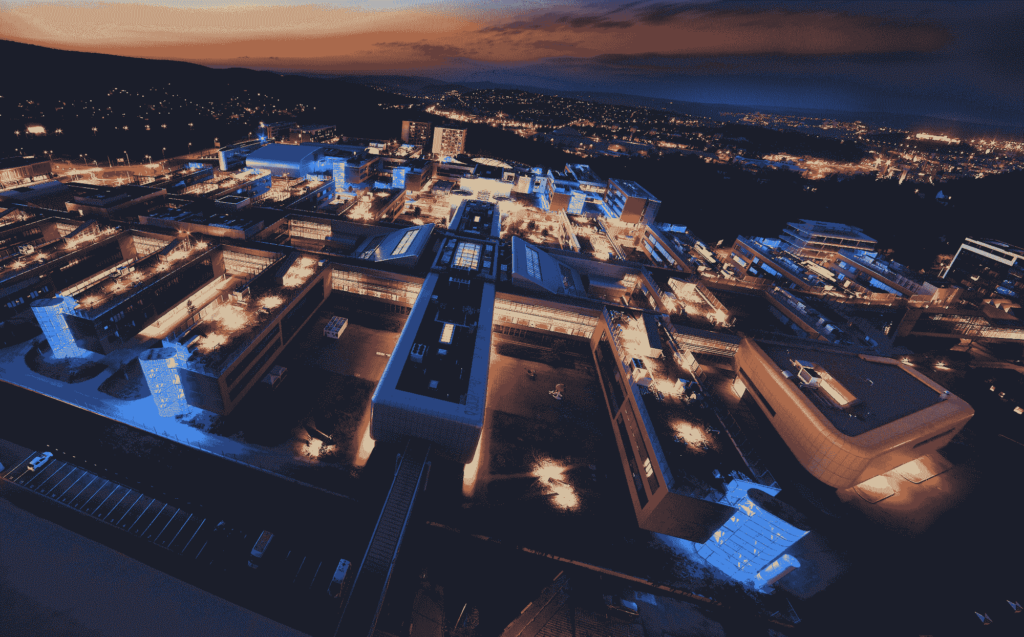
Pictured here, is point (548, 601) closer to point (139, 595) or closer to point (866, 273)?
point (139, 595)

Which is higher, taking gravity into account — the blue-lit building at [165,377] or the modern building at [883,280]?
the modern building at [883,280]

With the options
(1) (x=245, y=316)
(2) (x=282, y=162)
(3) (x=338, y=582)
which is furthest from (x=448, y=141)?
(3) (x=338, y=582)

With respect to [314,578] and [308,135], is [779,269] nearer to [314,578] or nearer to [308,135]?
[314,578]

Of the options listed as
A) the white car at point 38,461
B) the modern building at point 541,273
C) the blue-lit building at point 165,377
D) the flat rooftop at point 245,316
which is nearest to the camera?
the white car at point 38,461

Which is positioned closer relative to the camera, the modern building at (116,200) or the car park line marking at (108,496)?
the car park line marking at (108,496)

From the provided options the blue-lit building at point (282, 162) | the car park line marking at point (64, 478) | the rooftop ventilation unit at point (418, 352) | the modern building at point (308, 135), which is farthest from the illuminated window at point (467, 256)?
the modern building at point (308, 135)

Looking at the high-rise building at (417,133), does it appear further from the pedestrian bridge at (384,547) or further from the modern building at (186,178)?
the pedestrian bridge at (384,547)
